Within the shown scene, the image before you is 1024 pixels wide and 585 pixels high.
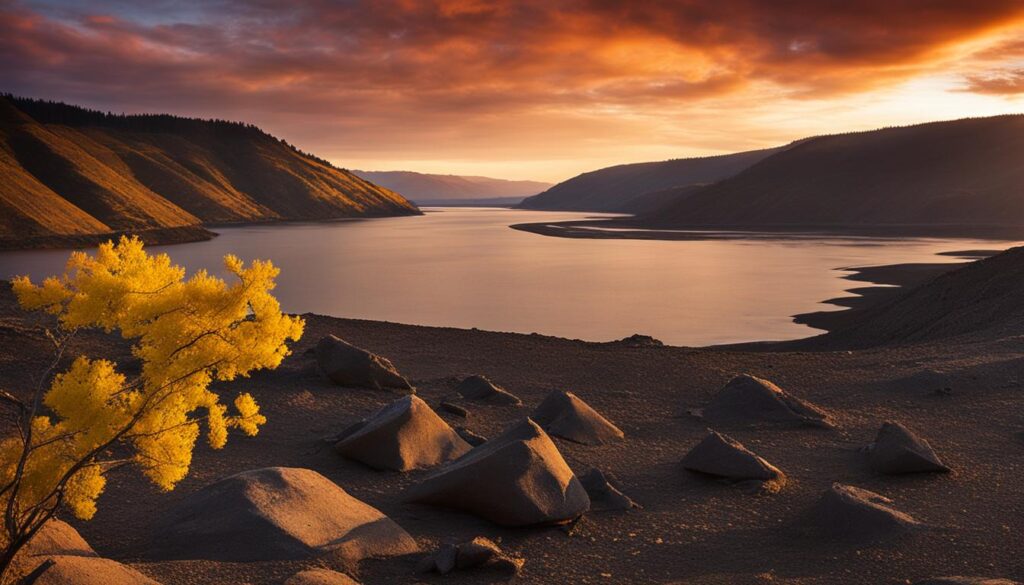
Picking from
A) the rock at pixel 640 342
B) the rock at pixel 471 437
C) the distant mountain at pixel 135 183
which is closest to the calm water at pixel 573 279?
the rock at pixel 640 342

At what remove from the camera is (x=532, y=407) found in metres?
15.6

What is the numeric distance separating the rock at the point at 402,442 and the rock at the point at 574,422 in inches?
75.8

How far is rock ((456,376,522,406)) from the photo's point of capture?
15.7 meters

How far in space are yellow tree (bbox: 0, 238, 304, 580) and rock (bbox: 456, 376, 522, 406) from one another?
28.6 ft

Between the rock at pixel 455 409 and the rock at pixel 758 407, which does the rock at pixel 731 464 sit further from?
the rock at pixel 455 409

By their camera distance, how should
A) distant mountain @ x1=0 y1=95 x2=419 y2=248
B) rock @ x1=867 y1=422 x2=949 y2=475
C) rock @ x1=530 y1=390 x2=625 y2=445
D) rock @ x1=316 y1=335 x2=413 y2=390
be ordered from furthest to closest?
distant mountain @ x1=0 y1=95 x2=419 y2=248 < rock @ x1=316 y1=335 x2=413 y2=390 < rock @ x1=530 y1=390 x2=625 y2=445 < rock @ x1=867 y1=422 x2=949 y2=475

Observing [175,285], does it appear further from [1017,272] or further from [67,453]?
[1017,272]

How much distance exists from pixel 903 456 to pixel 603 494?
14.9 ft

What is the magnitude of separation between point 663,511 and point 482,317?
2559 cm

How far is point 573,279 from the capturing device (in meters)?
50.9

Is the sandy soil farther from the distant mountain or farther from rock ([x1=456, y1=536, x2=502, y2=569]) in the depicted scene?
the distant mountain

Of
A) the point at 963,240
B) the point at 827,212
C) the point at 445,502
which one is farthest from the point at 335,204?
the point at 445,502

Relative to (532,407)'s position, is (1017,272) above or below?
above

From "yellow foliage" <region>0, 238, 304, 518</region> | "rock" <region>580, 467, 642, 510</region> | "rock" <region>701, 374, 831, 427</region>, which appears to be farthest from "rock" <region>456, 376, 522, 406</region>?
"yellow foliage" <region>0, 238, 304, 518</region>
